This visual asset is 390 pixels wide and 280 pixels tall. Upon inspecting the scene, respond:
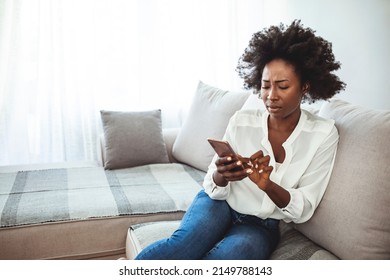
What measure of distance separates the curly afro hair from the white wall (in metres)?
0.60

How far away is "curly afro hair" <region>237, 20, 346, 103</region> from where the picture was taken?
119cm

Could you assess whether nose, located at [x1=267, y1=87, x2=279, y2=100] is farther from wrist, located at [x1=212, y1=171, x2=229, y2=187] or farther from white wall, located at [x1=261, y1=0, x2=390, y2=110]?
white wall, located at [x1=261, y1=0, x2=390, y2=110]

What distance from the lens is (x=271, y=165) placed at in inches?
46.0

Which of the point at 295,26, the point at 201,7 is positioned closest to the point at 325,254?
the point at 295,26

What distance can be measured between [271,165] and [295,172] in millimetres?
67

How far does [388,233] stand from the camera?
1.03 meters

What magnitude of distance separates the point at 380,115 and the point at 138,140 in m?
1.17

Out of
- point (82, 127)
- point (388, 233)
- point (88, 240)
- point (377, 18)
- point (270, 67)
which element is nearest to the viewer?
point (388, 233)

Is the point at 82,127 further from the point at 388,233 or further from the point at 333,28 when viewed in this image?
the point at 388,233

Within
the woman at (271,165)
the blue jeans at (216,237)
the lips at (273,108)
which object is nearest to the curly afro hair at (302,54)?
the woman at (271,165)

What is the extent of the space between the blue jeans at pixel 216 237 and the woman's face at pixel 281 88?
31 centimetres

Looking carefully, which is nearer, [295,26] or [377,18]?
[295,26]

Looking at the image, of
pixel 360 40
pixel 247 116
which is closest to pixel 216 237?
pixel 247 116

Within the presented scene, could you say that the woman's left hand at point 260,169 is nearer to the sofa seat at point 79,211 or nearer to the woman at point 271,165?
the woman at point 271,165
